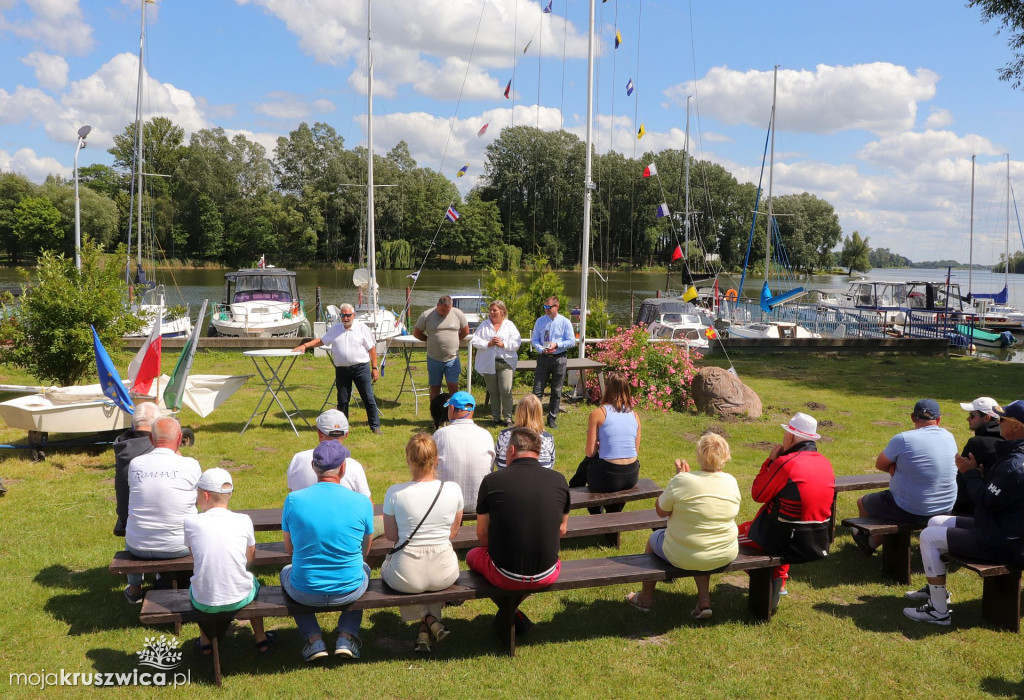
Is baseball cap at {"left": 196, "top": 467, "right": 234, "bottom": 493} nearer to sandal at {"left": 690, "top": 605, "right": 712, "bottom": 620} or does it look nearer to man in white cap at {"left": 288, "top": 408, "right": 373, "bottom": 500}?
man in white cap at {"left": 288, "top": 408, "right": 373, "bottom": 500}

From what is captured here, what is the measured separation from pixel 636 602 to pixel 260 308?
20.6 meters

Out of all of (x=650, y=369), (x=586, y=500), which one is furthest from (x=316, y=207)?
(x=586, y=500)

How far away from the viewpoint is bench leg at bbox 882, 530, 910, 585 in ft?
17.1

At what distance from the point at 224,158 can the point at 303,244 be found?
42.0ft

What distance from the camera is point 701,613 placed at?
4.64 m

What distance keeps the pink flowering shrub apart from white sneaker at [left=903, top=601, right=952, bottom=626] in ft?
19.5

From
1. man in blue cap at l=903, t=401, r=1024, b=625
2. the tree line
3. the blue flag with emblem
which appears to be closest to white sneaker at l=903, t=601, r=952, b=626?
man in blue cap at l=903, t=401, r=1024, b=625

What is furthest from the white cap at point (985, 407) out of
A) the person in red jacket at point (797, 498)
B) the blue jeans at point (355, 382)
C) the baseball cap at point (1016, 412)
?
the blue jeans at point (355, 382)

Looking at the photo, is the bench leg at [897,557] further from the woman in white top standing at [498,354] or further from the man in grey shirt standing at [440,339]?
the man in grey shirt standing at [440,339]

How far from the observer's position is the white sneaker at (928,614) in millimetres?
4590

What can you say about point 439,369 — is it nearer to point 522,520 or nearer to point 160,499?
point 160,499

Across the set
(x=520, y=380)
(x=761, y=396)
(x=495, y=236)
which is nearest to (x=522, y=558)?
(x=520, y=380)

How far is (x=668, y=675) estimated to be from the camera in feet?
13.3

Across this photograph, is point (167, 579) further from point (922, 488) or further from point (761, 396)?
point (761, 396)
